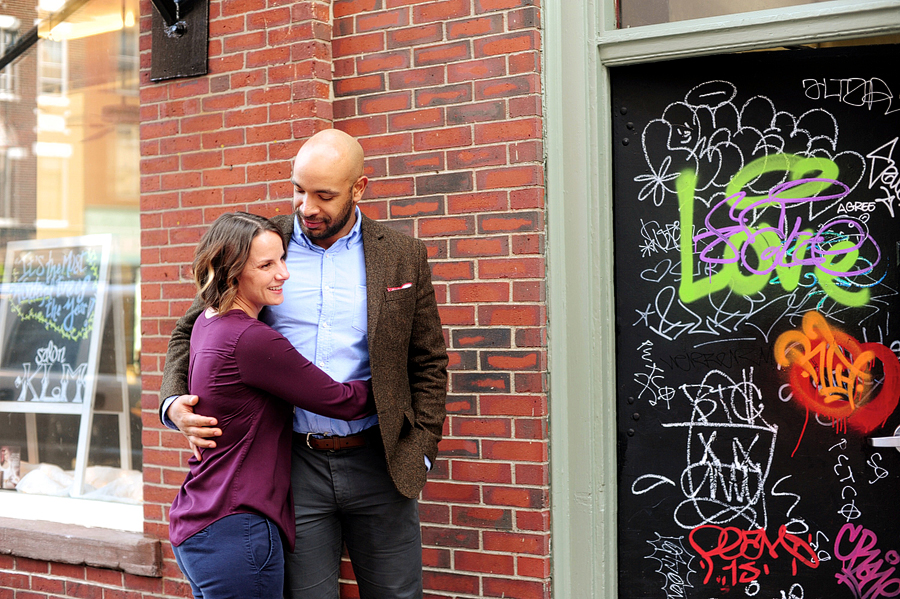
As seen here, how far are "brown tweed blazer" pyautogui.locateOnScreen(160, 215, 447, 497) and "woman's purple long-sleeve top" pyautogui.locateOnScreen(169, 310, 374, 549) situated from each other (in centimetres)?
23

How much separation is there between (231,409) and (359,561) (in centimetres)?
77

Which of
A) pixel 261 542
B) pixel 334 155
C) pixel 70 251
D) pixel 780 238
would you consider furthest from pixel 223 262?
pixel 70 251

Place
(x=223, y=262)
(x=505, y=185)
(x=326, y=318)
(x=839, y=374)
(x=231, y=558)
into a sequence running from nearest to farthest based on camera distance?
(x=231, y=558)
(x=223, y=262)
(x=326, y=318)
(x=839, y=374)
(x=505, y=185)

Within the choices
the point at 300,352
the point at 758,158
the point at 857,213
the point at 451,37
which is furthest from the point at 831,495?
the point at 451,37

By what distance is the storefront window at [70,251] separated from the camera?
192 inches

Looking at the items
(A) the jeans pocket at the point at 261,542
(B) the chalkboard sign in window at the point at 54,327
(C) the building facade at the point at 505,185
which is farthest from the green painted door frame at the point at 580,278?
(B) the chalkboard sign in window at the point at 54,327

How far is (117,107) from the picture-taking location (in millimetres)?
5074

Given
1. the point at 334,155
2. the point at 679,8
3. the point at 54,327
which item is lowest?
the point at 54,327

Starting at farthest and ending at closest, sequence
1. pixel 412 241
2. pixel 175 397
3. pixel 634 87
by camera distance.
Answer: pixel 634 87 < pixel 412 241 < pixel 175 397

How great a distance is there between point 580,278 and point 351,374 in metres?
1.12

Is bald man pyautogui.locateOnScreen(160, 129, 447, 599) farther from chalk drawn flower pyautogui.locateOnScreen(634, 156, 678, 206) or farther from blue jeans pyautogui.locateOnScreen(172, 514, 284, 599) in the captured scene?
chalk drawn flower pyautogui.locateOnScreen(634, 156, 678, 206)

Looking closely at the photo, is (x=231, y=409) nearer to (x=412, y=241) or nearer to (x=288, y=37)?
(x=412, y=241)

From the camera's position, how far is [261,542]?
2596mm

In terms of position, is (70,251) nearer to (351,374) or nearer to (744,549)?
(351,374)
